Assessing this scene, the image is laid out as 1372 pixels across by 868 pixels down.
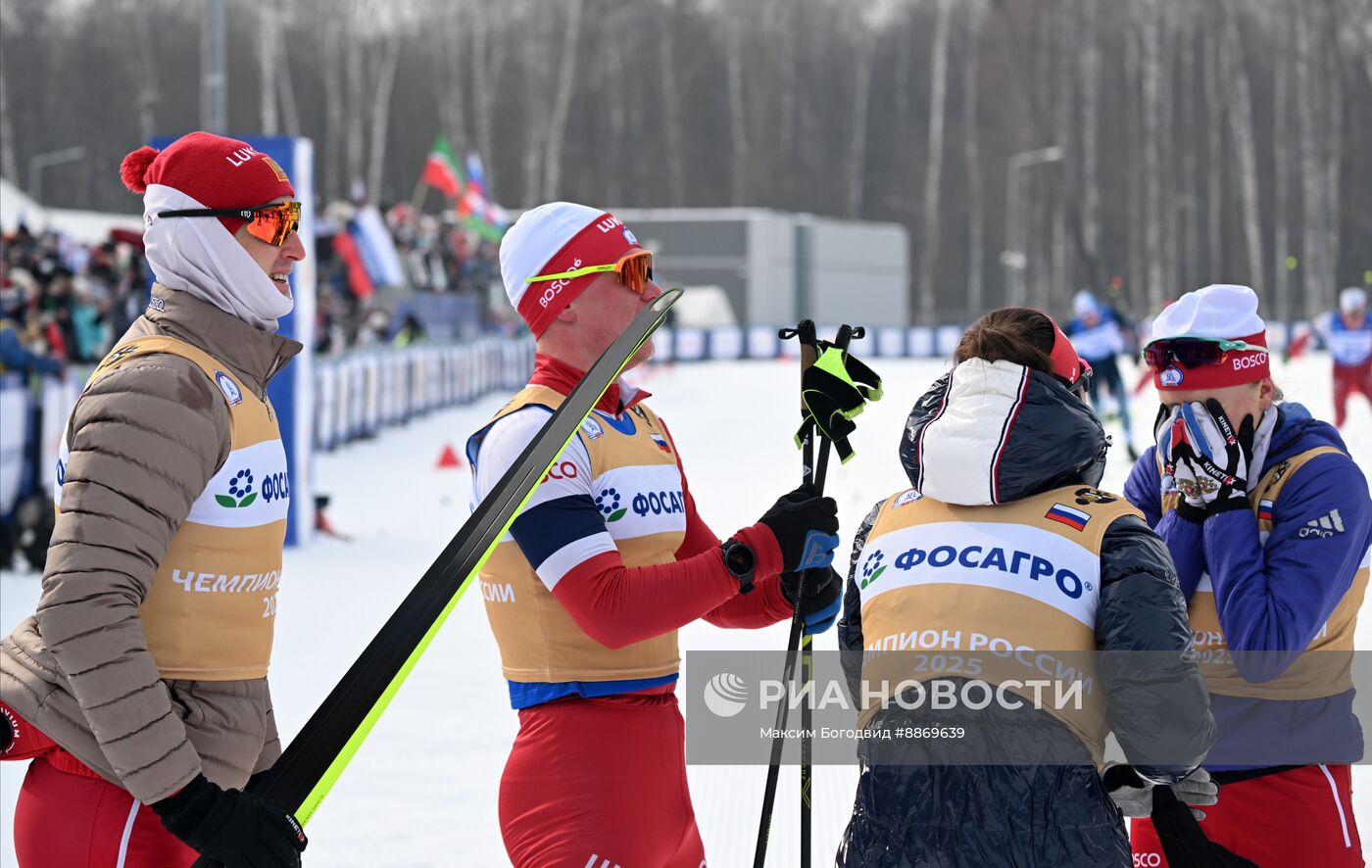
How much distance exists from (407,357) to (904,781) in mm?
16669

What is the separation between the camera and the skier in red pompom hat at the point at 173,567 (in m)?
1.91

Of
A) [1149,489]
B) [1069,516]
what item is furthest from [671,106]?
[1069,516]

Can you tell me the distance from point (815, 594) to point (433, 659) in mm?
4249

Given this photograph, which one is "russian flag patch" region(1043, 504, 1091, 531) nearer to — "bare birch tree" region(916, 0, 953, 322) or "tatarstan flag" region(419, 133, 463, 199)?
"tatarstan flag" region(419, 133, 463, 199)

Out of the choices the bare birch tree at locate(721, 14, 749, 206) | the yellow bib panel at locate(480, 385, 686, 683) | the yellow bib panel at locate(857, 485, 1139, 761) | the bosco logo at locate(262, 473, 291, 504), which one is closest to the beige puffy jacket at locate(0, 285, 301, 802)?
the bosco logo at locate(262, 473, 291, 504)

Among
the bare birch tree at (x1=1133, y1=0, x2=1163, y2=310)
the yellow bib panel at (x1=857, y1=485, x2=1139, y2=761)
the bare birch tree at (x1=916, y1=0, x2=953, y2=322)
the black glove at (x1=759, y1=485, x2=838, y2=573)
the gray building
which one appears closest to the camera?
the yellow bib panel at (x1=857, y1=485, x2=1139, y2=761)

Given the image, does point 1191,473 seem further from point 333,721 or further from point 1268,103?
point 1268,103

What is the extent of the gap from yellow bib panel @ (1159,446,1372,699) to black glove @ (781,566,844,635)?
733 millimetres

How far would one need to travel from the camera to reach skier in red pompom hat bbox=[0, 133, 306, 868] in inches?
75.0

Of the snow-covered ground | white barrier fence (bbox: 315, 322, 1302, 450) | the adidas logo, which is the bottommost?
the snow-covered ground

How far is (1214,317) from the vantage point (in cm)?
275

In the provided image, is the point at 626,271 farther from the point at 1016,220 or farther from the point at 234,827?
the point at 1016,220

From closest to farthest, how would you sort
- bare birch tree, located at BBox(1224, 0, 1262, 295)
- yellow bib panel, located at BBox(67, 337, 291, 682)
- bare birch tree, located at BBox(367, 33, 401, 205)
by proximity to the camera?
yellow bib panel, located at BBox(67, 337, 291, 682), bare birch tree, located at BBox(1224, 0, 1262, 295), bare birch tree, located at BBox(367, 33, 401, 205)

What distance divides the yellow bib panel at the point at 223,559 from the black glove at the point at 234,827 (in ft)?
0.83
